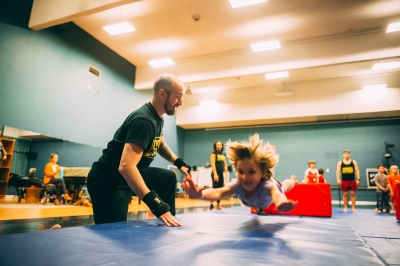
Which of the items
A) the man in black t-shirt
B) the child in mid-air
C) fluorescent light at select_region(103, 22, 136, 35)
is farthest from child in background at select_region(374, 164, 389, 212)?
fluorescent light at select_region(103, 22, 136, 35)

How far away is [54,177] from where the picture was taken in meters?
6.28

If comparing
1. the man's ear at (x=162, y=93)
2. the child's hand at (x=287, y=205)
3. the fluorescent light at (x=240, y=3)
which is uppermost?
the fluorescent light at (x=240, y=3)

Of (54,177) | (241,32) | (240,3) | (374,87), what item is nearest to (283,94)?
(374,87)

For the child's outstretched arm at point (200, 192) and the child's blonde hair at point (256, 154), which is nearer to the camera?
the child's outstretched arm at point (200, 192)

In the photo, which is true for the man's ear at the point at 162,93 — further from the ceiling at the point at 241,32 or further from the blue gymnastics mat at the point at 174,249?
the ceiling at the point at 241,32

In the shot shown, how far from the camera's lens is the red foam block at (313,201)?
14.3 feet

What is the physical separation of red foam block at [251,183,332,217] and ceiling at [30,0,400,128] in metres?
4.29

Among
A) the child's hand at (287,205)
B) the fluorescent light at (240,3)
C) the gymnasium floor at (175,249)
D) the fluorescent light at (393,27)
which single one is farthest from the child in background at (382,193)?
the child's hand at (287,205)

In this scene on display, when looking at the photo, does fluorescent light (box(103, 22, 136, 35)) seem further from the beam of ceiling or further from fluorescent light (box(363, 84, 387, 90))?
fluorescent light (box(363, 84, 387, 90))

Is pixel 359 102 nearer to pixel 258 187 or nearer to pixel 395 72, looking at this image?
pixel 395 72

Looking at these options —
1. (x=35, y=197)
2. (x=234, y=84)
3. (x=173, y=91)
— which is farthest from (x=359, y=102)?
(x=35, y=197)

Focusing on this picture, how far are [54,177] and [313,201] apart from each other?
19.3ft

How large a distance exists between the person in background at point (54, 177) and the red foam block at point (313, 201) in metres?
4.78

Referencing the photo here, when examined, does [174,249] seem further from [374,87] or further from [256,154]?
[374,87]
